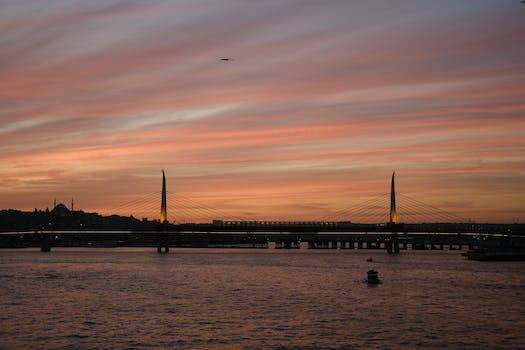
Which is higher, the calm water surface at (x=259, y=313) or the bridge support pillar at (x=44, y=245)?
the bridge support pillar at (x=44, y=245)

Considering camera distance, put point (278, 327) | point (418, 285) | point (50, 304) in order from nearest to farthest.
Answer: point (278, 327)
point (50, 304)
point (418, 285)

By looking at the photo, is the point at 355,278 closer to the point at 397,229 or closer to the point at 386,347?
the point at 386,347

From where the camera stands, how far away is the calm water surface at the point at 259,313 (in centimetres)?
4019

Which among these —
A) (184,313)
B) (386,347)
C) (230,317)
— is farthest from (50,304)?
(386,347)

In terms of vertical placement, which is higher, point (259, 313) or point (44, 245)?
point (44, 245)

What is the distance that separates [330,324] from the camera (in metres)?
46.3

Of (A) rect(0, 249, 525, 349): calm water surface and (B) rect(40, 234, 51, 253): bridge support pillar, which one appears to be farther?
(B) rect(40, 234, 51, 253): bridge support pillar

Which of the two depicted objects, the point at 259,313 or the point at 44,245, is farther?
the point at 44,245

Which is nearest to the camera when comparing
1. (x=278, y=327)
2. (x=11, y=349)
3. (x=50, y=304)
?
(x=11, y=349)

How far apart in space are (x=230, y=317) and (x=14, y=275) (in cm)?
5261

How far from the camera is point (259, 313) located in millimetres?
51719

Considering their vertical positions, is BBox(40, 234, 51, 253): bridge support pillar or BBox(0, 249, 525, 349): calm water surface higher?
BBox(40, 234, 51, 253): bridge support pillar

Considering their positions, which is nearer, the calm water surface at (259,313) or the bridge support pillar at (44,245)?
the calm water surface at (259,313)

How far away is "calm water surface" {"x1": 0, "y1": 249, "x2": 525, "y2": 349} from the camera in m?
40.2
